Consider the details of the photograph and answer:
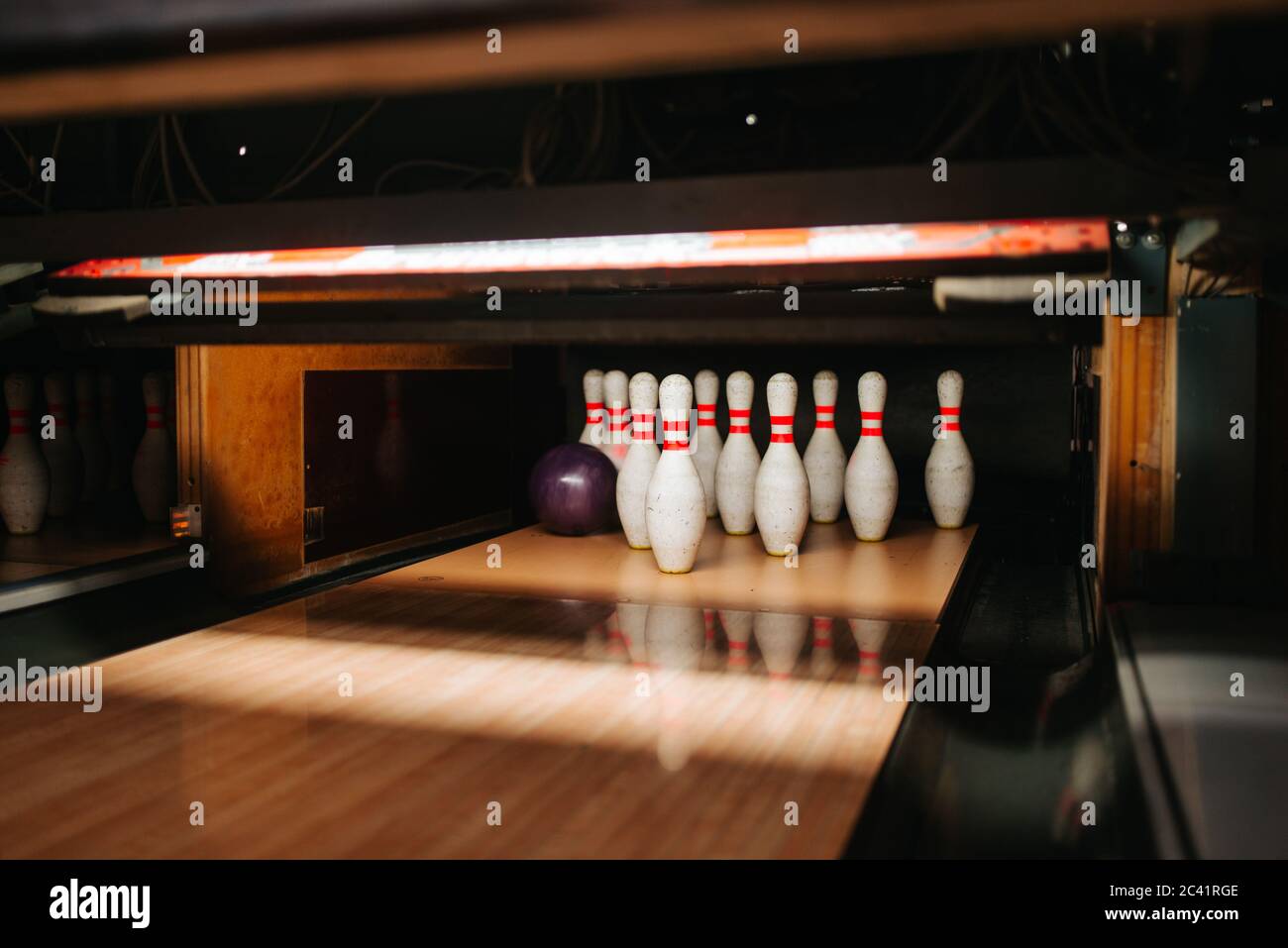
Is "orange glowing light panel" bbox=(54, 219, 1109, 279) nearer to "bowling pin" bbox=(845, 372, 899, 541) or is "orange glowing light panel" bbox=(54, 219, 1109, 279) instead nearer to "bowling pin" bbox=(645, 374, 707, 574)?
"bowling pin" bbox=(645, 374, 707, 574)

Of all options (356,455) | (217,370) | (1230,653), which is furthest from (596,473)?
(1230,653)

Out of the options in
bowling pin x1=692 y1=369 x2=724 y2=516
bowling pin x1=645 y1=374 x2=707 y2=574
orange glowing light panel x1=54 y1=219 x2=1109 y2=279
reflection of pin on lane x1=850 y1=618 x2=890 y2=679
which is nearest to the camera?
orange glowing light panel x1=54 y1=219 x2=1109 y2=279

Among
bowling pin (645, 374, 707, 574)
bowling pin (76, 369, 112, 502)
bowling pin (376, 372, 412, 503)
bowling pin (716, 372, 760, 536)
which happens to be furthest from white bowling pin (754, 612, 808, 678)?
bowling pin (76, 369, 112, 502)

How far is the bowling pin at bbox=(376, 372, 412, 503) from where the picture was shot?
341 centimetres

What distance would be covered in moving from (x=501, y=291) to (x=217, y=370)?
176 centimetres

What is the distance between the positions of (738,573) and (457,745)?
1.31 m

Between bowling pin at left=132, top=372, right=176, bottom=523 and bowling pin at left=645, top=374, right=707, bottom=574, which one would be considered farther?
bowling pin at left=132, top=372, right=176, bottom=523

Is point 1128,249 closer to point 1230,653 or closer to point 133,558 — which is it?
point 1230,653

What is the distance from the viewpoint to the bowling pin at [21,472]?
2959mm

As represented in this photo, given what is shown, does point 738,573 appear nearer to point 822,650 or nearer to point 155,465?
point 822,650

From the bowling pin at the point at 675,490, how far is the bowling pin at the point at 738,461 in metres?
0.52

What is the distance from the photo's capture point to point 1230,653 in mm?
1586

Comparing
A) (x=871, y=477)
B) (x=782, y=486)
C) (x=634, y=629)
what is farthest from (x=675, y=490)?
(x=871, y=477)

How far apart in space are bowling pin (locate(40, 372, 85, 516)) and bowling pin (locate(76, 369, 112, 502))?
10cm
